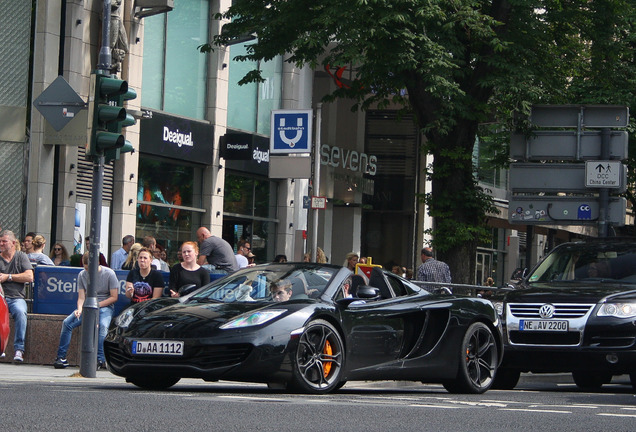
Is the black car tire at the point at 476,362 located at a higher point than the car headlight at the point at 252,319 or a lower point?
lower

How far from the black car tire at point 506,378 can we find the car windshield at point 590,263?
3.82ft

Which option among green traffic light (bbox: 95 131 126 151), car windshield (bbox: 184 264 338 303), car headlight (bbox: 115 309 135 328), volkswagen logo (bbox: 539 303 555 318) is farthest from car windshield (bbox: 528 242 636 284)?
car headlight (bbox: 115 309 135 328)

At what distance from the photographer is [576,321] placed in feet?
45.8

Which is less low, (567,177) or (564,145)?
(564,145)

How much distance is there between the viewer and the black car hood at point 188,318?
11.4 metres

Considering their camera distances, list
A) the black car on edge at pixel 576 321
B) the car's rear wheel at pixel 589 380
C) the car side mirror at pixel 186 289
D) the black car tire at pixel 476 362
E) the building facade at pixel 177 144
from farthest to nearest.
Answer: the building facade at pixel 177 144 → the car's rear wheel at pixel 589 380 → the black car on edge at pixel 576 321 → the black car tire at pixel 476 362 → the car side mirror at pixel 186 289

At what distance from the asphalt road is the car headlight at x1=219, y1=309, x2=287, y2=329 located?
0.59m

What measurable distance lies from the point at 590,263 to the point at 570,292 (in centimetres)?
128

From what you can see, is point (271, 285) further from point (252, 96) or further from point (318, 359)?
point (252, 96)

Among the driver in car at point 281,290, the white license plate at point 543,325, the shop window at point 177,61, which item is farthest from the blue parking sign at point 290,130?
the driver in car at point 281,290

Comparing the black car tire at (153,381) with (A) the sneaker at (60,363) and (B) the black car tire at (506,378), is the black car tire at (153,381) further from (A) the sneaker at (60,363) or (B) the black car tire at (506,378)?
(B) the black car tire at (506,378)

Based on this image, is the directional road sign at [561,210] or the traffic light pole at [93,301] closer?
the traffic light pole at [93,301]

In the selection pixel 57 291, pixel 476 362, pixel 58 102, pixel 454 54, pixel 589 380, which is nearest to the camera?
pixel 476 362

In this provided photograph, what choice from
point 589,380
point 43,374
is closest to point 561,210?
point 589,380
